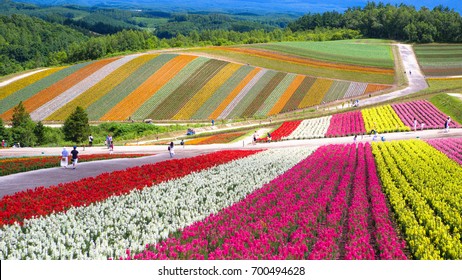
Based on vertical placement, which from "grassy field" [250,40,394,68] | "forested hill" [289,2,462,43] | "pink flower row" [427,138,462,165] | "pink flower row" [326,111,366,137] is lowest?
"pink flower row" [326,111,366,137]

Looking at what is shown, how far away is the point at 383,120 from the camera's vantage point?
2406 inches

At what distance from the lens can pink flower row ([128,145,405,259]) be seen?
13695 millimetres

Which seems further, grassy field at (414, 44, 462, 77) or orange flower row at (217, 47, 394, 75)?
grassy field at (414, 44, 462, 77)

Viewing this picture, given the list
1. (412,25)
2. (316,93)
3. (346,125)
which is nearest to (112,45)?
(316,93)

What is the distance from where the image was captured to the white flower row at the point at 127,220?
47.1 ft

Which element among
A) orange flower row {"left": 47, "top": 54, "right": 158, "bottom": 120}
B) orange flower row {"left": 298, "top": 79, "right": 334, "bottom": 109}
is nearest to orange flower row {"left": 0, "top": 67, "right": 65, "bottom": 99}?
orange flower row {"left": 47, "top": 54, "right": 158, "bottom": 120}

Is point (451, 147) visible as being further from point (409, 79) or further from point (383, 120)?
point (409, 79)

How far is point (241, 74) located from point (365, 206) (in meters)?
81.6

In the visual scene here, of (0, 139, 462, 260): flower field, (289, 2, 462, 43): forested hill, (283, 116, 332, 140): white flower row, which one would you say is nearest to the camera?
(0, 139, 462, 260): flower field

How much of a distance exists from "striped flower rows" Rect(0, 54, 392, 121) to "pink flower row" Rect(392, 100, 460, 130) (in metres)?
18.9

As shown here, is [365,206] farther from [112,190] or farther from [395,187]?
[112,190]

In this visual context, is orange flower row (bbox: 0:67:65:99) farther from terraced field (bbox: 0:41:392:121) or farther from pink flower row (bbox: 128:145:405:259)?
pink flower row (bbox: 128:145:405:259)

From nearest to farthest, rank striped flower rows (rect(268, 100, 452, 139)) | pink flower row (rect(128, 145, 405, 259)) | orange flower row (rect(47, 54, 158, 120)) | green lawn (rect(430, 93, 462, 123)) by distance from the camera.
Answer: pink flower row (rect(128, 145, 405, 259)) < striped flower rows (rect(268, 100, 452, 139)) < green lawn (rect(430, 93, 462, 123)) < orange flower row (rect(47, 54, 158, 120))

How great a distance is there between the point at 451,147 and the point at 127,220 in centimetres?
2656
